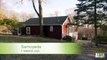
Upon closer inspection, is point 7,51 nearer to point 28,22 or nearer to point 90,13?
point 90,13

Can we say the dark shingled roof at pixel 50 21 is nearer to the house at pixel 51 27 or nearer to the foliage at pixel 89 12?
the house at pixel 51 27

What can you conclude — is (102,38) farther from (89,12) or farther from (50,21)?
(50,21)

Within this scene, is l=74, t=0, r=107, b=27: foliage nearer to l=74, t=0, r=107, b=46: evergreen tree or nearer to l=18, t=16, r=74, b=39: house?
l=74, t=0, r=107, b=46: evergreen tree

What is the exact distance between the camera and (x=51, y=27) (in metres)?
31.2

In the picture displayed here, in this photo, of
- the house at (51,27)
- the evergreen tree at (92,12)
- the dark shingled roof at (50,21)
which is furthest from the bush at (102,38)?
the dark shingled roof at (50,21)

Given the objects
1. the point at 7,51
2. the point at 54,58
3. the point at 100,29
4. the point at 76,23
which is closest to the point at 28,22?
the point at 76,23

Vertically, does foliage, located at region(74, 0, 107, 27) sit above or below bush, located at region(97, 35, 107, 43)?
above

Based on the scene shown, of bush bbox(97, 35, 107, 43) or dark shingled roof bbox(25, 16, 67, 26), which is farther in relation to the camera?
dark shingled roof bbox(25, 16, 67, 26)

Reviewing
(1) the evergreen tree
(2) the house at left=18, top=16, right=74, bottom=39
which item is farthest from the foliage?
(2) the house at left=18, top=16, right=74, bottom=39

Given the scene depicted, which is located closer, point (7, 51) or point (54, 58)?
point (7, 51)

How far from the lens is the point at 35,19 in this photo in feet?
112

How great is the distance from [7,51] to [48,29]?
1014 inches

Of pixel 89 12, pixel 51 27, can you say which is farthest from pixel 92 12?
pixel 51 27

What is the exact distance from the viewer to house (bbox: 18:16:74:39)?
30234 millimetres
